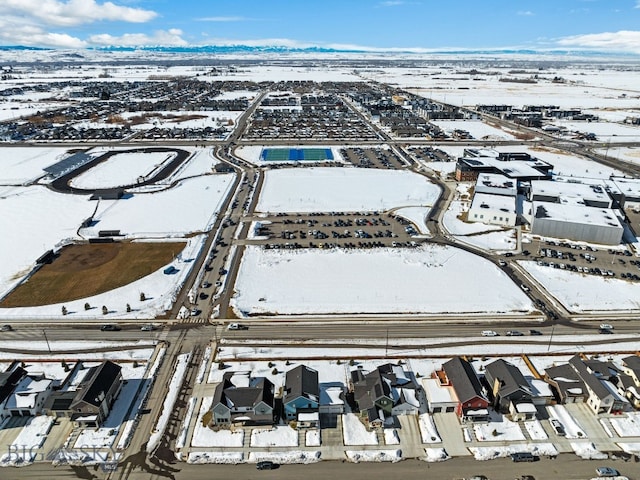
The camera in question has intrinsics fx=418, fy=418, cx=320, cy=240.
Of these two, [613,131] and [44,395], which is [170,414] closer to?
[44,395]

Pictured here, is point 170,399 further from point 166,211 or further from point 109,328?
point 166,211

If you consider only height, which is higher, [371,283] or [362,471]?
[371,283]

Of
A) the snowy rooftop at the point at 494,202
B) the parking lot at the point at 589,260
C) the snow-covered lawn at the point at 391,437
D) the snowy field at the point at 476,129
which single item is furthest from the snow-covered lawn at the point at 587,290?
the snowy field at the point at 476,129

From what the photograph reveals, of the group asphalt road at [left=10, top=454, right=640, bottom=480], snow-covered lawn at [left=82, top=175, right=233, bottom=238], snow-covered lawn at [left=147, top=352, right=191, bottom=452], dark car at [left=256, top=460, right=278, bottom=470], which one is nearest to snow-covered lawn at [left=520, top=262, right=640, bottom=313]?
asphalt road at [left=10, top=454, right=640, bottom=480]

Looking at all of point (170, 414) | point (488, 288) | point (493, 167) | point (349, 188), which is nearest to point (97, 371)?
point (170, 414)

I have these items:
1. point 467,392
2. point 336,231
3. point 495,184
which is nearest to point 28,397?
point 467,392

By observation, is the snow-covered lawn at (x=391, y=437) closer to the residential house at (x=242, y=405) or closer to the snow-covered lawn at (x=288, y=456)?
the snow-covered lawn at (x=288, y=456)
